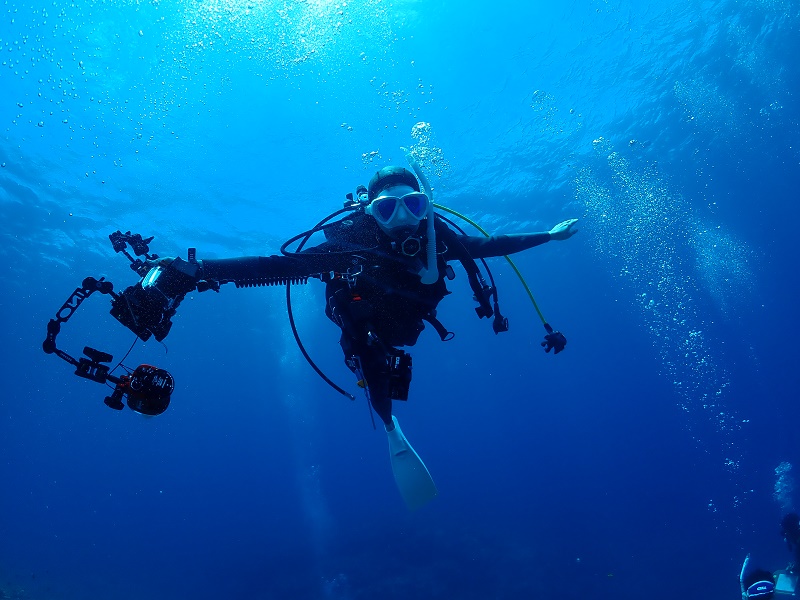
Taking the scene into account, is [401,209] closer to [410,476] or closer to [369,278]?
[369,278]

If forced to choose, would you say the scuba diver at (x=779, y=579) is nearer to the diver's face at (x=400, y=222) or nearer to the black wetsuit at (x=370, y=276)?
the black wetsuit at (x=370, y=276)

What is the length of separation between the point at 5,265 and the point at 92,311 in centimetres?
747

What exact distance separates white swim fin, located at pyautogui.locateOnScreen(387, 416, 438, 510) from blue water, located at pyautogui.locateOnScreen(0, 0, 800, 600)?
3231mm

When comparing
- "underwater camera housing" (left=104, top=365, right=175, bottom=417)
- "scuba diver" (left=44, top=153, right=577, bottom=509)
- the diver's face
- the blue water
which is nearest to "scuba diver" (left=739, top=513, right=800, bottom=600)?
the blue water

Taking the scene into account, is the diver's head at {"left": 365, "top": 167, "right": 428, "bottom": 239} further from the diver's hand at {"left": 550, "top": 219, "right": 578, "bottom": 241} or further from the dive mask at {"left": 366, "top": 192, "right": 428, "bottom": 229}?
the diver's hand at {"left": 550, "top": 219, "right": 578, "bottom": 241}

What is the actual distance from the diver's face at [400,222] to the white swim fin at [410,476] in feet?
9.17

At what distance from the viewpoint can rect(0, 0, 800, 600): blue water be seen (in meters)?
14.5

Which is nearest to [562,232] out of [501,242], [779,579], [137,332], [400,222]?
[501,242]

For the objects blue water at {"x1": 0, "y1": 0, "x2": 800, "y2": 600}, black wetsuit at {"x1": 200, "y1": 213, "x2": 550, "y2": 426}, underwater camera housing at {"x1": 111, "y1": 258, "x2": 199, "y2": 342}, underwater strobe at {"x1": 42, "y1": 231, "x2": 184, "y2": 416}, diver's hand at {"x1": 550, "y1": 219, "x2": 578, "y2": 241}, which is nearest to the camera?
underwater strobe at {"x1": 42, "y1": 231, "x2": 184, "y2": 416}

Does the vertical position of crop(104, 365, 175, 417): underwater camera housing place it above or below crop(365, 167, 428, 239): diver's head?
below

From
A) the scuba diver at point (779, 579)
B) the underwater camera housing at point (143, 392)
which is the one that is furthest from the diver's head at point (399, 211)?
the scuba diver at point (779, 579)

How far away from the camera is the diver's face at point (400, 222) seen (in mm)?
Result: 4852

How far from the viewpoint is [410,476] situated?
20.1ft

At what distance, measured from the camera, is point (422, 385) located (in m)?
67.4
